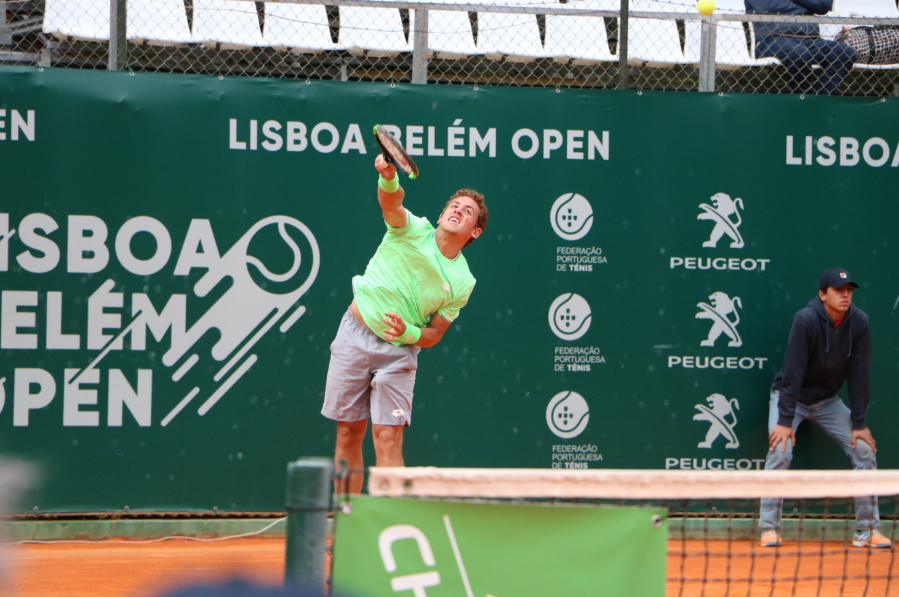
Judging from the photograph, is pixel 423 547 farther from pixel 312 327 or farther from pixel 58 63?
pixel 58 63

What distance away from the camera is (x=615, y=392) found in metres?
4.79

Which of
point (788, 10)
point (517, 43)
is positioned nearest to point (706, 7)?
point (788, 10)

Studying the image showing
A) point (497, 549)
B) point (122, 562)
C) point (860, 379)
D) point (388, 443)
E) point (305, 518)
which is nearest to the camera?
point (305, 518)

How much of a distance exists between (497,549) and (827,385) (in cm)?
341

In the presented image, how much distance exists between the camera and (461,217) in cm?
391

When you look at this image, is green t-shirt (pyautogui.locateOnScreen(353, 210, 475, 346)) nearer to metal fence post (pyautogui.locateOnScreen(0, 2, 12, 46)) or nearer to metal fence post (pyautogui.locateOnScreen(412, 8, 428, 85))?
metal fence post (pyautogui.locateOnScreen(412, 8, 428, 85))

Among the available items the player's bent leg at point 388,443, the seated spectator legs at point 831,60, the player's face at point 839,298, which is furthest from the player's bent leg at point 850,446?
the player's bent leg at point 388,443

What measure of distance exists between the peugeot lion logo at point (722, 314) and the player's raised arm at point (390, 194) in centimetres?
193

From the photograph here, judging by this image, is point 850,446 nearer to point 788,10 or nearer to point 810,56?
point 810,56

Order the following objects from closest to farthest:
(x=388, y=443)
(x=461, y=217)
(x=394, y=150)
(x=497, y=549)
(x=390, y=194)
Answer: (x=497, y=549) < (x=394, y=150) < (x=390, y=194) < (x=388, y=443) < (x=461, y=217)

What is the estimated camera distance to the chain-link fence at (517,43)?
4.79 meters

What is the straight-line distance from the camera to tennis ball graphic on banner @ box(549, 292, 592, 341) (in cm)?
477

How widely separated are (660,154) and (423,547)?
352 centimetres

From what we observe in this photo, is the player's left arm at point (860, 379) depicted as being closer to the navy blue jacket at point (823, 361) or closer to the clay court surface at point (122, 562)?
the navy blue jacket at point (823, 361)
